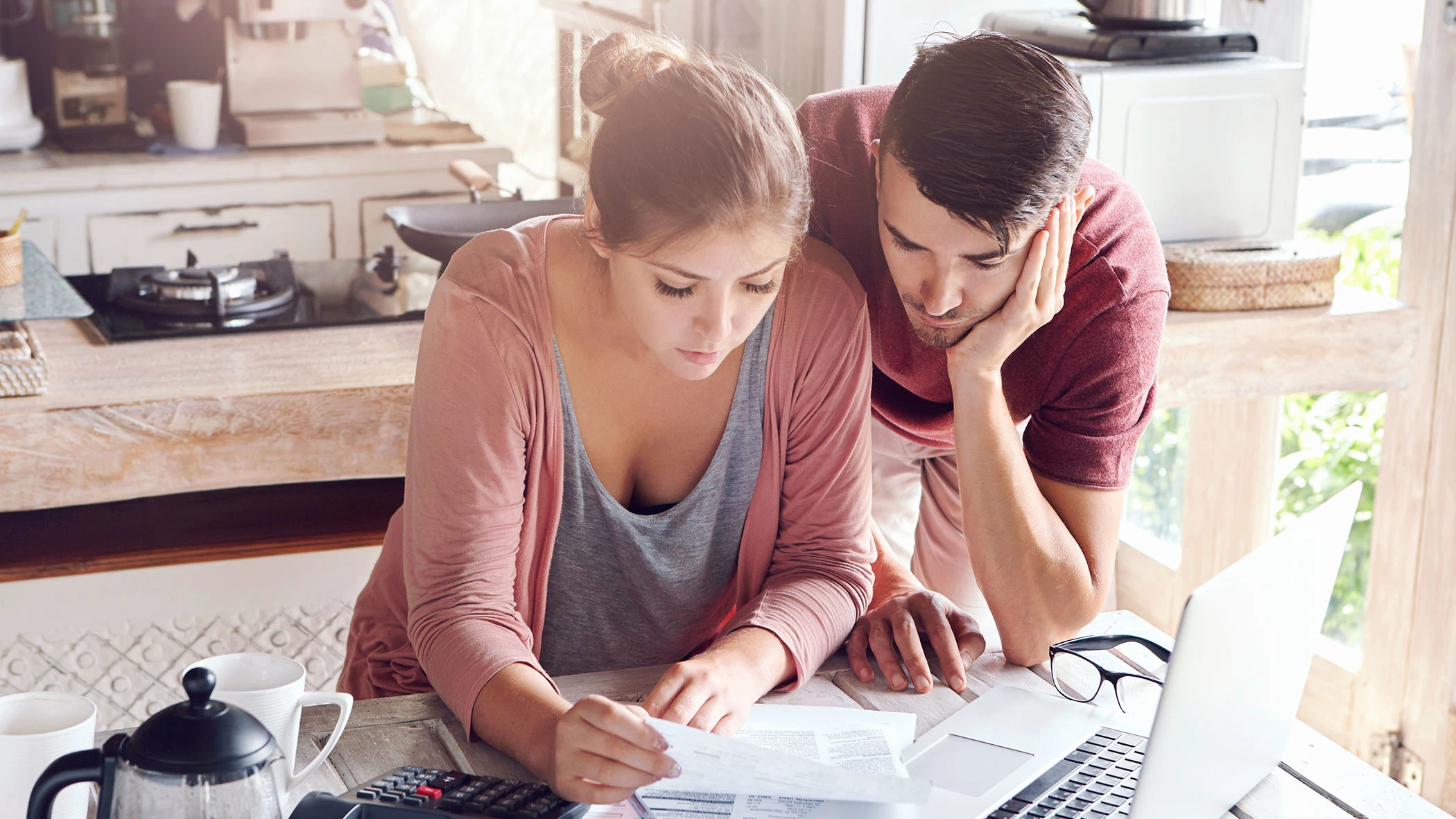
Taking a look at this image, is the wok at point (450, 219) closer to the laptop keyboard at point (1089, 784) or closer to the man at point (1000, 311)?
the man at point (1000, 311)

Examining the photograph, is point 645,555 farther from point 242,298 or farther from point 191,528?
point 242,298

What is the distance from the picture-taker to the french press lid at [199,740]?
69cm

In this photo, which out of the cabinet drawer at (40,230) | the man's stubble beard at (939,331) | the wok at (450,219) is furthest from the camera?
the cabinet drawer at (40,230)

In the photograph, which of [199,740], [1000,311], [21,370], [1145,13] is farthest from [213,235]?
[199,740]

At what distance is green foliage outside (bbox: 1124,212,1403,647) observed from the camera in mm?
2346

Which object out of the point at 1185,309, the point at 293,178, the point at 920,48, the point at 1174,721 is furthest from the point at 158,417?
the point at 293,178

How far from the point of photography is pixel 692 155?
1057mm

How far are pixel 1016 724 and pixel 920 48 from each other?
25.7 inches

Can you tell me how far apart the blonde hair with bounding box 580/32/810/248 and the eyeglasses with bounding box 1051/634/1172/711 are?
1.47ft

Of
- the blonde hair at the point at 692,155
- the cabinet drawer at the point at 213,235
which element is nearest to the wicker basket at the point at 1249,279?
the blonde hair at the point at 692,155

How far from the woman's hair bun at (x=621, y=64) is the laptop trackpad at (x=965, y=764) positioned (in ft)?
1.95

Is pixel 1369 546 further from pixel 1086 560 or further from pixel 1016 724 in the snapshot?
pixel 1016 724

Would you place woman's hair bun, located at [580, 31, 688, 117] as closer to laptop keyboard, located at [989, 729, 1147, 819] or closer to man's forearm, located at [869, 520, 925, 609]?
man's forearm, located at [869, 520, 925, 609]

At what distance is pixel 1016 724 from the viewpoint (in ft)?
3.61
